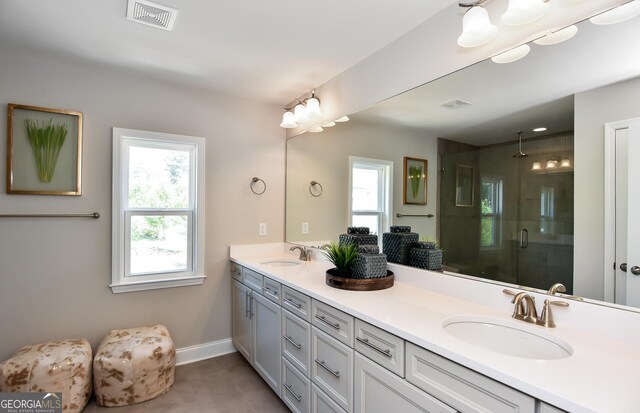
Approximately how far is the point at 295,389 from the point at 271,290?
2.06 feet

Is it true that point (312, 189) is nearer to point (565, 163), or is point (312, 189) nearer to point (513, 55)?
point (513, 55)

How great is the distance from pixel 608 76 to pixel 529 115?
11.4 inches

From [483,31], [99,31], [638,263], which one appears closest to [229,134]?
[99,31]

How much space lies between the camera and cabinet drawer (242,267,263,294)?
246cm

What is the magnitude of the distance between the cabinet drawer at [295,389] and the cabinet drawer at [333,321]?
0.38m

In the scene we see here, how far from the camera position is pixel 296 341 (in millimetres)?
1947

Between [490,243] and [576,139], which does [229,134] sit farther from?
[576,139]

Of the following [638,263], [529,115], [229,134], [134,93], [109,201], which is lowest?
[638,263]

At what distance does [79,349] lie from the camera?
2158 mm

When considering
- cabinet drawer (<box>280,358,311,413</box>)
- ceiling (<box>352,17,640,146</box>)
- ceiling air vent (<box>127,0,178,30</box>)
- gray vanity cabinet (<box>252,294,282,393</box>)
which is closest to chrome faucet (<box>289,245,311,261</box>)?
gray vanity cabinet (<box>252,294,282,393</box>)

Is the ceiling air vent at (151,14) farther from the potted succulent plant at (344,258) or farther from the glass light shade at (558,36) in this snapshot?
the glass light shade at (558,36)

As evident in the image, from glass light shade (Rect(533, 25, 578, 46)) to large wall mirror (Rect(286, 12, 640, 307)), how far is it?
0.06ft

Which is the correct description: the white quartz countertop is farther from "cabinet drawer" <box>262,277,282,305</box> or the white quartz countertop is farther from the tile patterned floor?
the tile patterned floor

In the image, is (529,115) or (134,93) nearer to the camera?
(529,115)
